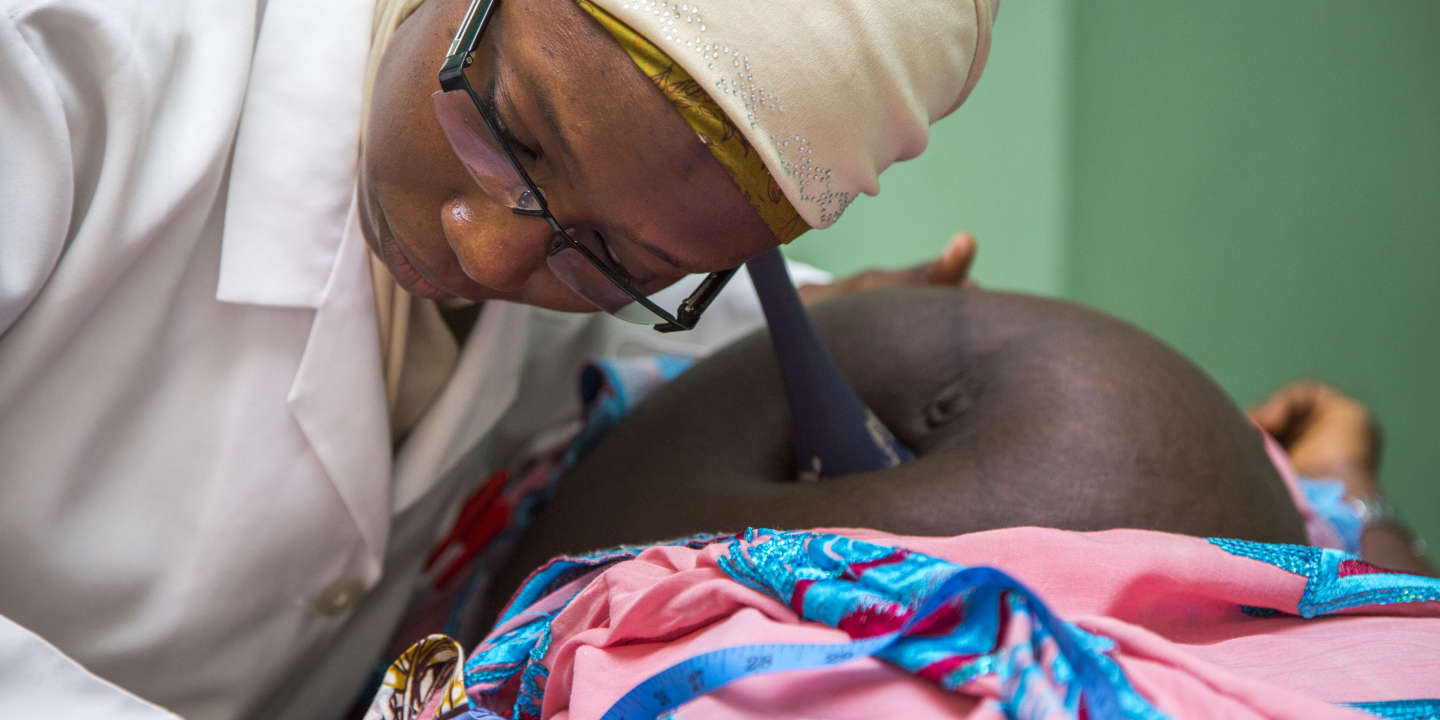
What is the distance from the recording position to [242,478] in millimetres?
665

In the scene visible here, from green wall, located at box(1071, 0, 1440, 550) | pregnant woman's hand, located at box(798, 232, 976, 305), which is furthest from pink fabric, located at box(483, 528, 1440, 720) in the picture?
green wall, located at box(1071, 0, 1440, 550)

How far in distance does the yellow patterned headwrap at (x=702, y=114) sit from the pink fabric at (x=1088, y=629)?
0.65ft

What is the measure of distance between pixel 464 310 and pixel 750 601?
511 millimetres

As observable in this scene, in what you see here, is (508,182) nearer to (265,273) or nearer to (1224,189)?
(265,273)

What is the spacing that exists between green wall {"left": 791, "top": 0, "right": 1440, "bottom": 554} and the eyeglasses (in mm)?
1043

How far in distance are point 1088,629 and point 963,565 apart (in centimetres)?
7

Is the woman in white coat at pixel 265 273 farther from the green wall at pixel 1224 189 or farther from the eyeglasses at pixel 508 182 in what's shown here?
the green wall at pixel 1224 189

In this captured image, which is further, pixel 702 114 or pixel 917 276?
pixel 917 276

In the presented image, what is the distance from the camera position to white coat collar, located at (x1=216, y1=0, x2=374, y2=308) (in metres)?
0.67

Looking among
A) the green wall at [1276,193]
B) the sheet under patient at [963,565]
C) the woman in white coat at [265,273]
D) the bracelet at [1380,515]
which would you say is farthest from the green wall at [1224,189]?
the woman in white coat at [265,273]

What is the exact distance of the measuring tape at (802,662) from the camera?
0.36 m

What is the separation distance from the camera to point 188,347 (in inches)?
26.4

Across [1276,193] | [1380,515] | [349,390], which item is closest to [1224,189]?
[1276,193]

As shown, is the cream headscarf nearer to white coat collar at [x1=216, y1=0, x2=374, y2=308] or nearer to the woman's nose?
the woman's nose
